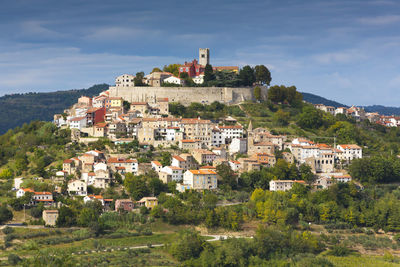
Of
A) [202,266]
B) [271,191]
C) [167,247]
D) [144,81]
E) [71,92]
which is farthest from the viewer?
[71,92]

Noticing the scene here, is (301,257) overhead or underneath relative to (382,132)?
underneath

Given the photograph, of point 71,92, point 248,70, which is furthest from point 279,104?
point 71,92

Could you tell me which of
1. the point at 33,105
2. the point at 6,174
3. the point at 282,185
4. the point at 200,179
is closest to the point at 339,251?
the point at 282,185

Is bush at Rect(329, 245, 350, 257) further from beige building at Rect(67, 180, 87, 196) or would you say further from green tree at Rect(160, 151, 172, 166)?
beige building at Rect(67, 180, 87, 196)

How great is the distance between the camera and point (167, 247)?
133ft

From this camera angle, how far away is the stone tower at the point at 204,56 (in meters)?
77.2

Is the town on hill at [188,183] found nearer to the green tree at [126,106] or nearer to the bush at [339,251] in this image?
the bush at [339,251]

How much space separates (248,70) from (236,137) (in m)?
15.6

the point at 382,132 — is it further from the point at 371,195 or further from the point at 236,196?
the point at 236,196

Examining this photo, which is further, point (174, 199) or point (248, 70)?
point (248, 70)

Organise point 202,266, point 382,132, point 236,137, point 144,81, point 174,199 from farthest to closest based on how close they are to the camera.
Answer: point 382,132, point 144,81, point 236,137, point 174,199, point 202,266

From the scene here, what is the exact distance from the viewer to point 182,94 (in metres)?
65.8

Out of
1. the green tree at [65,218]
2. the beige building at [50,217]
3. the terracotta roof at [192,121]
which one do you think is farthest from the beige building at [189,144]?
the beige building at [50,217]

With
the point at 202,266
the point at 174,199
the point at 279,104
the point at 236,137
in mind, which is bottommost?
the point at 202,266
